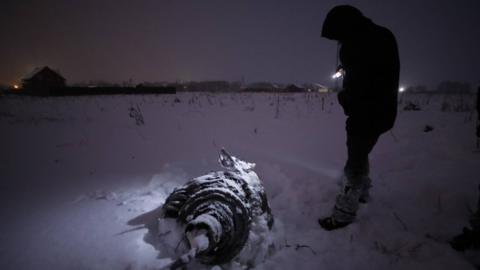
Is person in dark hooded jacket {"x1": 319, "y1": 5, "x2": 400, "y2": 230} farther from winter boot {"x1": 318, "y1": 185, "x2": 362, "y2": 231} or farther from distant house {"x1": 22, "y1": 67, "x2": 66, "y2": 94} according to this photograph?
distant house {"x1": 22, "y1": 67, "x2": 66, "y2": 94}

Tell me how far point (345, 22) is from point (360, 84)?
0.56m

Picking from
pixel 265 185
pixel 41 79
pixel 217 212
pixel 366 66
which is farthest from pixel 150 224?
pixel 41 79

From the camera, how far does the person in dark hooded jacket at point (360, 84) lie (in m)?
2.12

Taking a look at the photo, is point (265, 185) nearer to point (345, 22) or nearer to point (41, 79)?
point (345, 22)

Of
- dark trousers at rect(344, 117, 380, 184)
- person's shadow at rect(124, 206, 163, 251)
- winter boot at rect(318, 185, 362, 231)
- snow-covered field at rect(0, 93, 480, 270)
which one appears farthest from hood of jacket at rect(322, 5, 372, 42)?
person's shadow at rect(124, 206, 163, 251)

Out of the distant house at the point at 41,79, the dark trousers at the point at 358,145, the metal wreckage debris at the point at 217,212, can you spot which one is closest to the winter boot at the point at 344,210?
the dark trousers at the point at 358,145

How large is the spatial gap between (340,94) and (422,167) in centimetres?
211

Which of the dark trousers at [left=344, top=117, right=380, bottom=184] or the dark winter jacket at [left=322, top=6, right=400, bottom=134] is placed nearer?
the dark winter jacket at [left=322, top=6, right=400, bottom=134]

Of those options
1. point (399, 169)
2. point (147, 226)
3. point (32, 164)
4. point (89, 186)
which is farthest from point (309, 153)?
point (32, 164)

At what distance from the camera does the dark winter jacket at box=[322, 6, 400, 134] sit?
211 centimetres

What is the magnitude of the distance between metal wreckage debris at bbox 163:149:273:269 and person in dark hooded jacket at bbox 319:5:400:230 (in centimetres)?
82

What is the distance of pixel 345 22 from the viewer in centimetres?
219

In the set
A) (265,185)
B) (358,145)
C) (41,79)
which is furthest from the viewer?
(41,79)

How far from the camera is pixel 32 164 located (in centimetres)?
365
